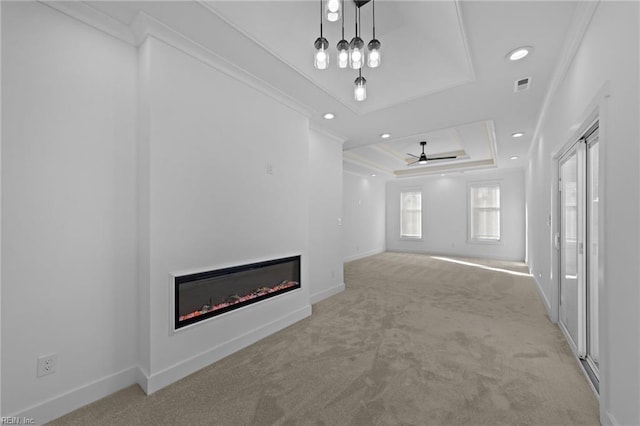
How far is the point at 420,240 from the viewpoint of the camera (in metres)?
9.05

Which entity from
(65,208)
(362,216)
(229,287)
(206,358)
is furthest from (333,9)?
(362,216)

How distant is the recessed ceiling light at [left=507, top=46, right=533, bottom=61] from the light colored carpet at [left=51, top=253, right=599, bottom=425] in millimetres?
2659

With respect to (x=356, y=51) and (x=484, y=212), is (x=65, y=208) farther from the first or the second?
(x=484, y=212)

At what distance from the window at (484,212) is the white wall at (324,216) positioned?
229 inches

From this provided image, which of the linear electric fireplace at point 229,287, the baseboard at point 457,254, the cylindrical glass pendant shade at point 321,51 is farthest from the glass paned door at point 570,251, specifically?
the baseboard at point 457,254

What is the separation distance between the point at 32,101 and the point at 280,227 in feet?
6.99

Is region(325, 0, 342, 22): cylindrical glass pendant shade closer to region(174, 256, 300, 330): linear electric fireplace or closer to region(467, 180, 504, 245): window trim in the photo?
region(174, 256, 300, 330): linear electric fireplace

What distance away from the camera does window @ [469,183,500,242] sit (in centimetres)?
798

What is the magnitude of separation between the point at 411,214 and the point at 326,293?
624 cm

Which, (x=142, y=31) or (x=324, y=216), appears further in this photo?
(x=324, y=216)

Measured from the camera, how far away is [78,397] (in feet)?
5.80

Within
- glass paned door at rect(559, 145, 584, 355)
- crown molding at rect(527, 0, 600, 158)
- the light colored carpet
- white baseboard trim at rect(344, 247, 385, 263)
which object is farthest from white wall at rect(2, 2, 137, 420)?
white baseboard trim at rect(344, 247, 385, 263)

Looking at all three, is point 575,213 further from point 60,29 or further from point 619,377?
point 60,29

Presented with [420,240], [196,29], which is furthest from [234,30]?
[420,240]
